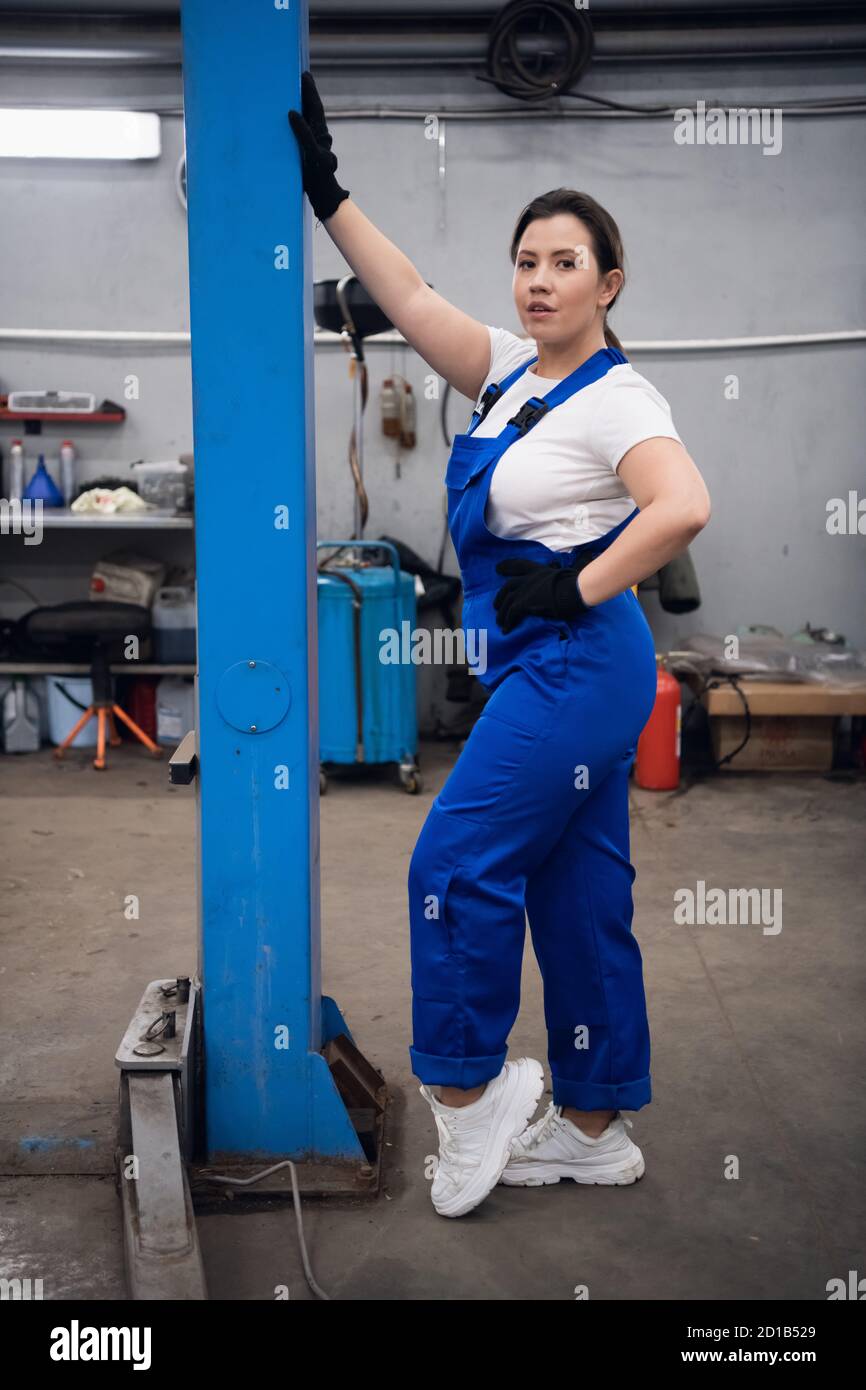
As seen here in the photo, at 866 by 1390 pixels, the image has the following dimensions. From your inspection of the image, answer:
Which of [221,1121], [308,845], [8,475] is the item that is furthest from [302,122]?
[8,475]

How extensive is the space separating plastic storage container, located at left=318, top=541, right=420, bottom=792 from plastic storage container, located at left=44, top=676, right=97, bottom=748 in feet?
4.24

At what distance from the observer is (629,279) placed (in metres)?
6.02

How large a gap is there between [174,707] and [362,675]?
1.10m

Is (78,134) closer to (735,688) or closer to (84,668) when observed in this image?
(84,668)

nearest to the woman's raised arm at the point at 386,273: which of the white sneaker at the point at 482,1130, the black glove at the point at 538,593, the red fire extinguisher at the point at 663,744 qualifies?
the black glove at the point at 538,593

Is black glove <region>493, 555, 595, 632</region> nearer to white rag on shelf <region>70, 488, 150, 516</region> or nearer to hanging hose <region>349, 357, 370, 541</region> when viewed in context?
hanging hose <region>349, 357, 370, 541</region>

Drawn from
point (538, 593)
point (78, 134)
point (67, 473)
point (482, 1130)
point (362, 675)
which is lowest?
point (482, 1130)

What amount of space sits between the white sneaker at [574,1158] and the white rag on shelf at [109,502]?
393 cm

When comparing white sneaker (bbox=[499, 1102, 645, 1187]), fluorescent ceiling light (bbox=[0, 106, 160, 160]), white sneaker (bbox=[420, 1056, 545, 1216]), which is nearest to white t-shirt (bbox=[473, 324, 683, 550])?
white sneaker (bbox=[420, 1056, 545, 1216])

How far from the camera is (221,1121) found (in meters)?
2.37

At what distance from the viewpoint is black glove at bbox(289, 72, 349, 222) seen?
2.13 m

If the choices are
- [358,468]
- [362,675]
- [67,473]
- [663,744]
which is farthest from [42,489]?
[663,744]

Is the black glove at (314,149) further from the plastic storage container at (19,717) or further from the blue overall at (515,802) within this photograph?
the plastic storage container at (19,717)
